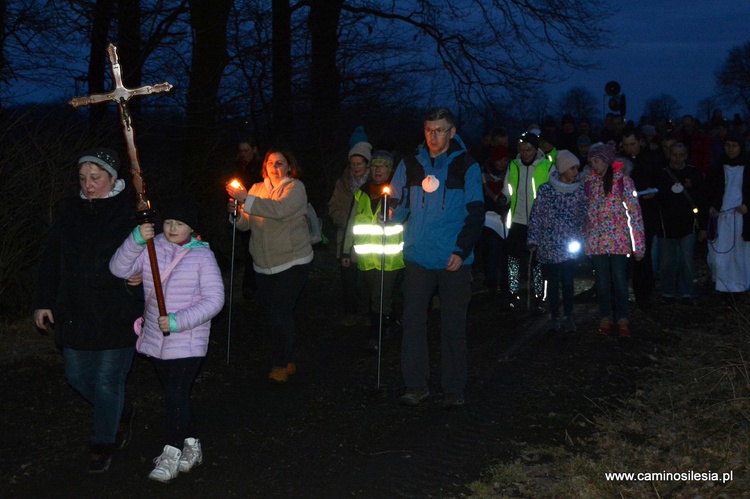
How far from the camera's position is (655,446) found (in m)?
5.98

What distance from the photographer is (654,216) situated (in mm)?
11922

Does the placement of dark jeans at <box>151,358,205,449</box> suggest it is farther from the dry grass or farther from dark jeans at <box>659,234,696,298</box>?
dark jeans at <box>659,234,696,298</box>

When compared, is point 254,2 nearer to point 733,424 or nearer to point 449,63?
point 449,63

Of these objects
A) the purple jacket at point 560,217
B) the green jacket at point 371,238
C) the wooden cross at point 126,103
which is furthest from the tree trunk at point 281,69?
the wooden cross at point 126,103

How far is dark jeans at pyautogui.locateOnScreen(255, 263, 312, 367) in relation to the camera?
26.0 ft

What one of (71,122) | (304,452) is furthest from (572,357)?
(71,122)

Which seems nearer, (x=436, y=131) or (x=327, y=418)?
(x=327, y=418)

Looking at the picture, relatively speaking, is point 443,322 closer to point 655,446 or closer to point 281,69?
point 655,446

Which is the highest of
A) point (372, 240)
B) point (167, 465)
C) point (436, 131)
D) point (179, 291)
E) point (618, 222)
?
point (436, 131)

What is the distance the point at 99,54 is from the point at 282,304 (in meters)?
8.27

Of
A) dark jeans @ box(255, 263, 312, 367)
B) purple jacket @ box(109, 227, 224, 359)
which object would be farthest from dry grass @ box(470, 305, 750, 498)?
dark jeans @ box(255, 263, 312, 367)

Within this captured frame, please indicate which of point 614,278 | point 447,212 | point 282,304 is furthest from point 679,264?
point 282,304

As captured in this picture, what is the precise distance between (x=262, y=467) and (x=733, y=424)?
3.06 meters

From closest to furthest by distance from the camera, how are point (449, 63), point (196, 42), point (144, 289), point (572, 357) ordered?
point (144, 289) < point (572, 357) < point (196, 42) < point (449, 63)
